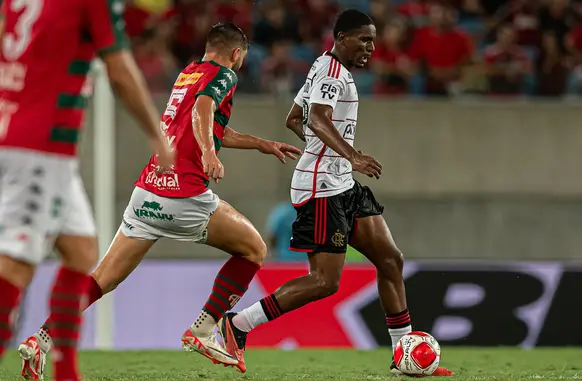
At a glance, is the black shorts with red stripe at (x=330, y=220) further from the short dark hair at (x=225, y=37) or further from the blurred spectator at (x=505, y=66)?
the blurred spectator at (x=505, y=66)

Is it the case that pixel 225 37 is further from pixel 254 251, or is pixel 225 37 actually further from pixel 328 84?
pixel 254 251

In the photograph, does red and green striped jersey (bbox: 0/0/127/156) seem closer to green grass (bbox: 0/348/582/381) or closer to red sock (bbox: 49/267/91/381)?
red sock (bbox: 49/267/91/381)

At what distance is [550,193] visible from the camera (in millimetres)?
14695

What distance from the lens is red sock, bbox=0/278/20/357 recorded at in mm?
4363

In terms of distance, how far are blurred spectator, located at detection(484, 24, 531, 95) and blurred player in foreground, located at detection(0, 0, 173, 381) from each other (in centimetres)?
1056

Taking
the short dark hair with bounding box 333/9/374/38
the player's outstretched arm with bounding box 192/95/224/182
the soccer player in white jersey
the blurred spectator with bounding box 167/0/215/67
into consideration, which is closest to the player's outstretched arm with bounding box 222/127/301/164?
the soccer player in white jersey

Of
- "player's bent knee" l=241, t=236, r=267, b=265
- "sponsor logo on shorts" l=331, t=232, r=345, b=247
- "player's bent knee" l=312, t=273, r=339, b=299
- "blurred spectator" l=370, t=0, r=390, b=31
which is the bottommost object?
"player's bent knee" l=312, t=273, r=339, b=299

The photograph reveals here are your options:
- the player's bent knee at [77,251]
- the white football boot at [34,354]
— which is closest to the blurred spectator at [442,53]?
the white football boot at [34,354]

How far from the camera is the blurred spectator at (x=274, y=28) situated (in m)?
14.9

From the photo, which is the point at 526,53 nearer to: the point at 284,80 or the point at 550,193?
the point at 550,193

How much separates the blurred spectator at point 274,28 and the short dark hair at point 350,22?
7.81m

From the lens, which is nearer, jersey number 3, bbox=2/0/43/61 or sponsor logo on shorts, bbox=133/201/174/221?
jersey number 3, bbox=2/0/43/61

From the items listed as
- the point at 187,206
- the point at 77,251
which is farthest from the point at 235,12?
the point at 77,251

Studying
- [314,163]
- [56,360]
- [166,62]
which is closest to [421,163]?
[166,62]
